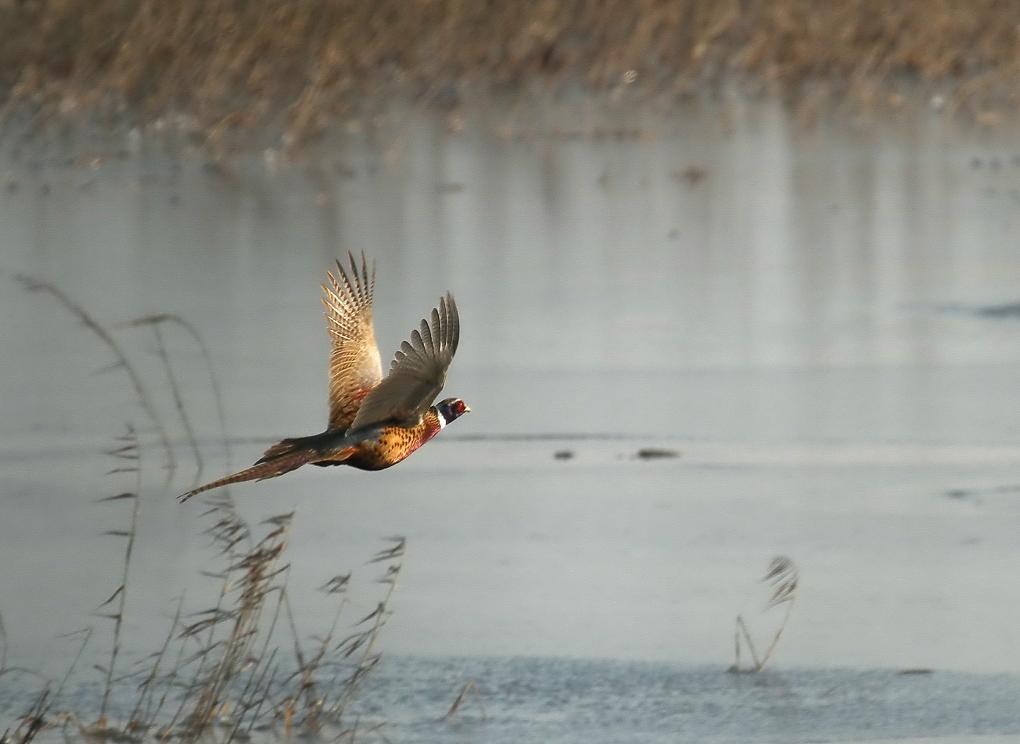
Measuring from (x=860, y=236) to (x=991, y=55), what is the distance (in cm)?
557

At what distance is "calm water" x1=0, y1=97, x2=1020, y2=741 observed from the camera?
5246 mm

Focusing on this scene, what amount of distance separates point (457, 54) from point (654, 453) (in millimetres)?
9835

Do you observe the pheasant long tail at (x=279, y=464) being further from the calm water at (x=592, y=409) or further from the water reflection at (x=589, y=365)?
the water reflection at (x=589, y=365)

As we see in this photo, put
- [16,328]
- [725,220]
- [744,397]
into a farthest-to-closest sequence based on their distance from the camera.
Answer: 1. [725,220]
2. [16,328]
3. [744,397]

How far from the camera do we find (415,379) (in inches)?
158

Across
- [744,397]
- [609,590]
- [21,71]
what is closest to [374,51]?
[21,71]

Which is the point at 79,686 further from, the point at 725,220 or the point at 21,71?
the point at 21,71

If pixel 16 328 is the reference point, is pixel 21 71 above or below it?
above

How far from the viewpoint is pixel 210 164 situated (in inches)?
523

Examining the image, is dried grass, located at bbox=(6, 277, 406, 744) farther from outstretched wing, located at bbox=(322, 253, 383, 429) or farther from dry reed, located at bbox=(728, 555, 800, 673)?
dry reed, located at bbox=(728, 555, 800, 673)

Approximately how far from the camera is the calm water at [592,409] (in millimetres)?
5246

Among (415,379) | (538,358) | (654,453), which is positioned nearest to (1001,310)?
(538,358)

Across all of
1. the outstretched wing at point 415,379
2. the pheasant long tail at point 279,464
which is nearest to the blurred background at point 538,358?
the outstretched wing at point 415,379

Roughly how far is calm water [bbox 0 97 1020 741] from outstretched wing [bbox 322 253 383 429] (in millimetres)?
782
